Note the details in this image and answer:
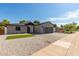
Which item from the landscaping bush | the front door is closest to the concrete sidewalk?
the landscaping bush

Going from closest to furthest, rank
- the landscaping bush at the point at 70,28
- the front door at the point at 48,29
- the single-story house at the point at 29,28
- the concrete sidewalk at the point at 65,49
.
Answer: the concrete sidewalk at the point at 65,49, the landscaping bush at the point at 70,28, the single-story house at the point at 29,28, the front door at the point at 48,29

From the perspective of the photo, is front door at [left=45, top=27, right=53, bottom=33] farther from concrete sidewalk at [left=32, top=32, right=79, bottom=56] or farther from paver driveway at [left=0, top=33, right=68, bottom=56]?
concrete sidewalk at [left=32, top=32, right=79, bottom=56]

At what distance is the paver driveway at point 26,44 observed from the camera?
4.65 metres

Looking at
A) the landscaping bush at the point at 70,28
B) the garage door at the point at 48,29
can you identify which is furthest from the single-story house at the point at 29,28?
the landscaping bush at the point at 70,28

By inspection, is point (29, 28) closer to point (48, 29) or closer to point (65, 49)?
point (48, 29)

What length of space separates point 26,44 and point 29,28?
2.55ft

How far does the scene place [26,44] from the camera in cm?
545

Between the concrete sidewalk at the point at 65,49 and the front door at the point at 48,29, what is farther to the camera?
the front door at the point at 48,29

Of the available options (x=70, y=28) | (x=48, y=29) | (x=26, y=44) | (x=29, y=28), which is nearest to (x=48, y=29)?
(x=48, y=29)

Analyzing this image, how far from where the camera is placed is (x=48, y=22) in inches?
222

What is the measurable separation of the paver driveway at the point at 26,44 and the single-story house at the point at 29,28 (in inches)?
8.5

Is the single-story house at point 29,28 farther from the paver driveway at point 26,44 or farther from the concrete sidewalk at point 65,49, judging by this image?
the concrete sidewalk at point 65,49

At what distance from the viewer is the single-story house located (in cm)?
582

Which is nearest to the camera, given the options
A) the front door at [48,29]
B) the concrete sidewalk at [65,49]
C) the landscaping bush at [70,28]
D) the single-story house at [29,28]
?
the concrete sidewalk at [65,49]
